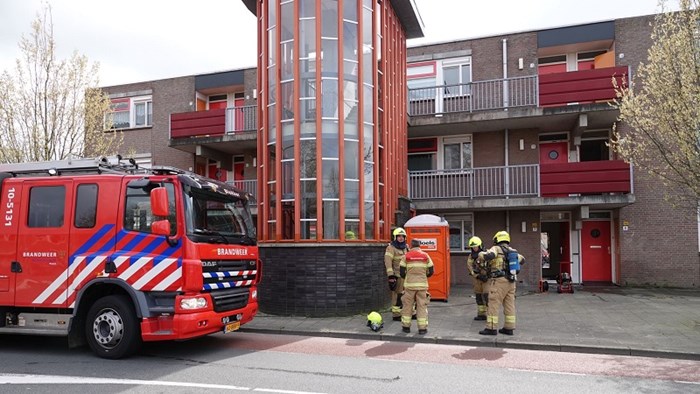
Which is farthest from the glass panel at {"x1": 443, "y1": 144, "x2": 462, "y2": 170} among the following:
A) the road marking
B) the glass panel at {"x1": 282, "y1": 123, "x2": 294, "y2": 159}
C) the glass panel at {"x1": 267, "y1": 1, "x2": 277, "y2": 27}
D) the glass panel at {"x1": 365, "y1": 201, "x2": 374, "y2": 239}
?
the road marking

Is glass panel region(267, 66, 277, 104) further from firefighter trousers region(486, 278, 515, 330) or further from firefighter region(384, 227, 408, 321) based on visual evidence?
firefighter trousers region(486, 278, 515, 330)

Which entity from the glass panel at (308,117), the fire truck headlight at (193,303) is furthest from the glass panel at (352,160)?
the fire truck headlight at (193,303)

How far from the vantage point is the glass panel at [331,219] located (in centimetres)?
1093

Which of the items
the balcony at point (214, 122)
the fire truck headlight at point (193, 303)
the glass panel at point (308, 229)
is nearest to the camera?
the fire truck headlight at point (193, 303)

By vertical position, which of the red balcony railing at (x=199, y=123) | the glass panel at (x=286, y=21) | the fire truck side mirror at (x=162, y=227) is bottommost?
the fire truck side mirror at (x=162, y=227)

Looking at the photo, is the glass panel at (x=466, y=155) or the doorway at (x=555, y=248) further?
the glass panel at (x=466, y=155)

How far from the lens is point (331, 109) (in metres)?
11.3

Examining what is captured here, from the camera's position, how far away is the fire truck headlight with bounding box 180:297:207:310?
22.6 feet

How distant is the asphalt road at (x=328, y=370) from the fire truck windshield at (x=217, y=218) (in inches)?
70.0

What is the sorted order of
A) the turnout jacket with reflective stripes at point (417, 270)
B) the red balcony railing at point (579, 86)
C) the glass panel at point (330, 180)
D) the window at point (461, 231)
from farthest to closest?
the window at point (461, 231) → the red balcony railing at point (579, 86) → the glass panel at point (330, 180) → the turnout jacket with reflective stripes at point (417, 270)

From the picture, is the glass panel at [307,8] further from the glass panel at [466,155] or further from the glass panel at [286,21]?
the glass panel at [466,155]

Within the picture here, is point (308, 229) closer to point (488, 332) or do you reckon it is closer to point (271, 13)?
point (488, 332)

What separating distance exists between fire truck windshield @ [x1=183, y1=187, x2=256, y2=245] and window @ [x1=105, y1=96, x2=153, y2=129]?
1434 centimetres

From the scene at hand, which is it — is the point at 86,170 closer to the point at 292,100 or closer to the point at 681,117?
the point at 292,100
